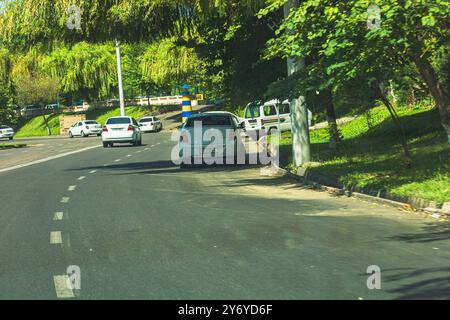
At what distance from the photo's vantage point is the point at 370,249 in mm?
8711

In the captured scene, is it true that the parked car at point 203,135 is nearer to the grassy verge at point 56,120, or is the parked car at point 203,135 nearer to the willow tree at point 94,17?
the willow tree at point 94,17

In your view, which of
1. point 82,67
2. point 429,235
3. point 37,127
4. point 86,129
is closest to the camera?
point 429,235

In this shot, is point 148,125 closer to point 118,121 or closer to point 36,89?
point 118,121

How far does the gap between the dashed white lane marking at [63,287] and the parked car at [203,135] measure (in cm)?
1485

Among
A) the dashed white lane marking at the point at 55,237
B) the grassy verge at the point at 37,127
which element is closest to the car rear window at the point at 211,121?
the dashed white lane marking at the point at 55,237

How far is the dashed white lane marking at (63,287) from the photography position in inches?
263

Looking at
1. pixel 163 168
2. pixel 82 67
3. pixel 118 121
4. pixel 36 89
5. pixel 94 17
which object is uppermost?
pixel 82 67

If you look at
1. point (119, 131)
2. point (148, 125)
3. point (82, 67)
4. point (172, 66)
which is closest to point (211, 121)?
point (119, 131)

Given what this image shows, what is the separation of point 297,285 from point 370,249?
2.11 meters

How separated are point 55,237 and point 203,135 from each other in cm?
1241

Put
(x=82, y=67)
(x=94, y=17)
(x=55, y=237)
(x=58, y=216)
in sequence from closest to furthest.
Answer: (x=55, y=237) < (x=58, y=216) < (x=94, y=17) < (x=82, y=67)

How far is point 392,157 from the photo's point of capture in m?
19.2

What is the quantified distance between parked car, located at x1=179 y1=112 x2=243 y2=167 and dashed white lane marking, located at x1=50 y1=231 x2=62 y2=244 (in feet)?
39.2
